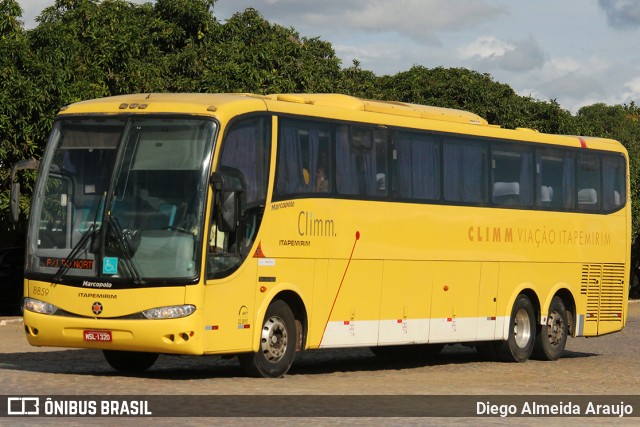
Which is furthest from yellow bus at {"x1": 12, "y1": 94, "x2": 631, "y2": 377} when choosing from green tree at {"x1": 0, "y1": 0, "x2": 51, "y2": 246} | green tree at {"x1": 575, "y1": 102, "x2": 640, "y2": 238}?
green tree at {"x1": 575, "y1": 102, "x2": 640, "y2": 238}

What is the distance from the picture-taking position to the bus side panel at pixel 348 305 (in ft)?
63.4

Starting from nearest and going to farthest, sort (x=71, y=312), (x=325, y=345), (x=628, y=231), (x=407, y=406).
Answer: (x=407, y=406) < (x=71, y=312) < (x=325, y=345) < (x=628, y=231)

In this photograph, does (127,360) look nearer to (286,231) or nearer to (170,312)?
(170,312)

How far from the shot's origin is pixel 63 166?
1802cm

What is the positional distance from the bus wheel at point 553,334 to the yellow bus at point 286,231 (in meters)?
0.04

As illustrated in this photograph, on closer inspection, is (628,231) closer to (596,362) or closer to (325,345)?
(596,362)

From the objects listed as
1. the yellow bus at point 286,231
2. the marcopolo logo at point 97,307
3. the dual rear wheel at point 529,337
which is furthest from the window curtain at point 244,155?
the dual rear wheel at point 529,337

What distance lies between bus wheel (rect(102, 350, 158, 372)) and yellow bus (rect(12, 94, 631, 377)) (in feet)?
0.06

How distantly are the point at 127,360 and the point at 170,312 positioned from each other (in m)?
2.56

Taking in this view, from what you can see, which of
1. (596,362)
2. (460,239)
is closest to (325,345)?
(460,239)

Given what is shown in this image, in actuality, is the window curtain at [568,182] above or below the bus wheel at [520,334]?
above

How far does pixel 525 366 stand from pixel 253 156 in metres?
7.15

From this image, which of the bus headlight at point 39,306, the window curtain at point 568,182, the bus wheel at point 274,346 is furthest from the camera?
the window curtain at point 568,182

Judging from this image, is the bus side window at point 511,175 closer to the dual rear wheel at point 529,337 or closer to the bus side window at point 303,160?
the dual rear wheel at point 529,337
